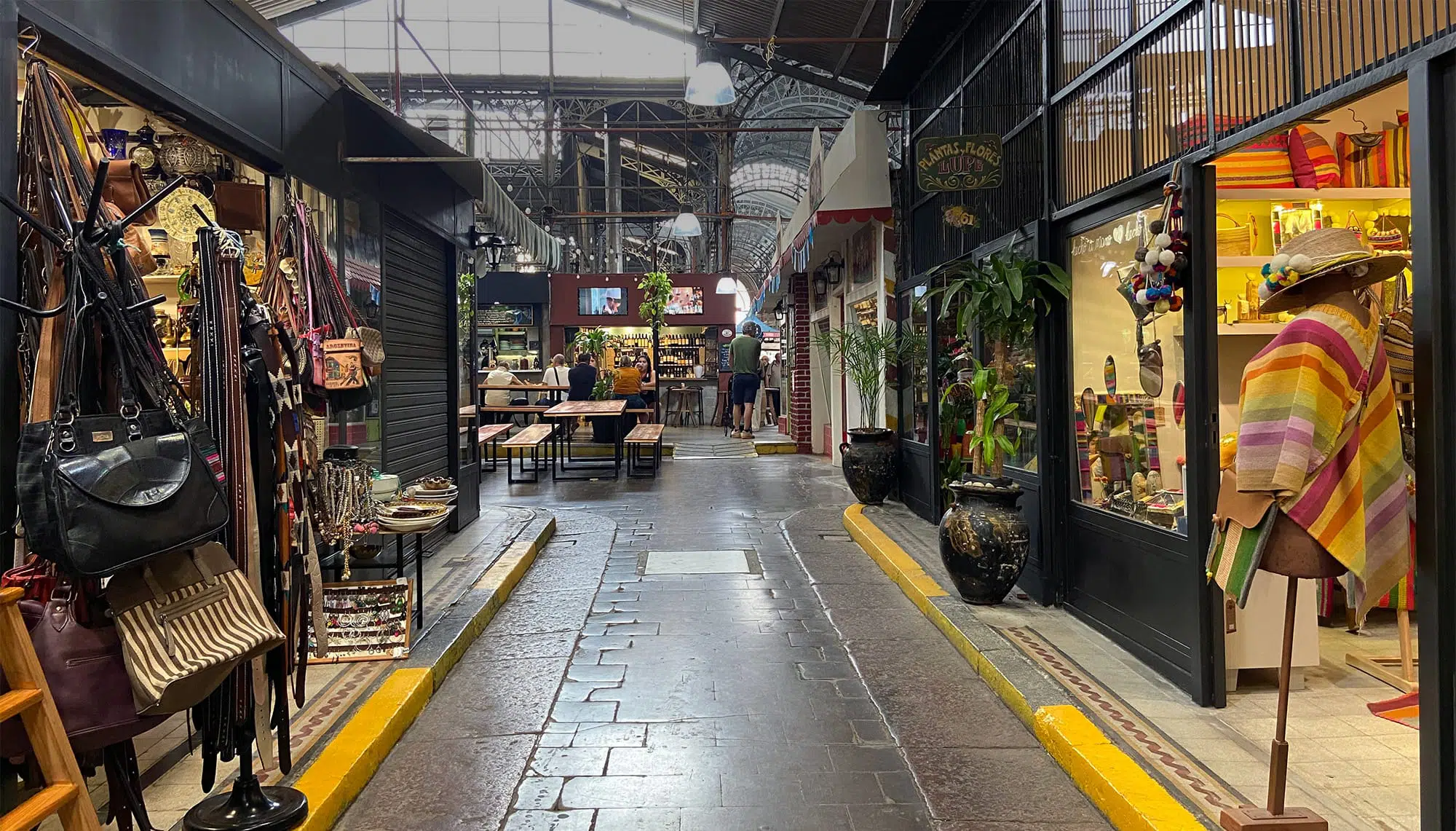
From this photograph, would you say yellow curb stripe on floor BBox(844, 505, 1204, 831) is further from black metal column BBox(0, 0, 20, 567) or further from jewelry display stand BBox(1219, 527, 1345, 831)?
black metal column BBox(0, 0, 20, 567)

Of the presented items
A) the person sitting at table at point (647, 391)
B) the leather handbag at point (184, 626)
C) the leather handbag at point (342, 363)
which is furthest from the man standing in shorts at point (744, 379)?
the leather handbag at point (184, 626)

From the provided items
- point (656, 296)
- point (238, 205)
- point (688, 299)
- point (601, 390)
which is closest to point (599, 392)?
point (601, 390)

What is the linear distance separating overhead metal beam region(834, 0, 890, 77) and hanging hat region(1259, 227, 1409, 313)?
6037 mm

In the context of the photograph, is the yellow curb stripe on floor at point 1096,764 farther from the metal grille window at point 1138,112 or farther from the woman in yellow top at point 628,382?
the woman in yellow top at point 628,382

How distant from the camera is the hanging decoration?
3.64 meters

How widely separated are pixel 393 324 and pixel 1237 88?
16.4ft

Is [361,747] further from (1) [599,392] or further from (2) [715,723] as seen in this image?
(1) [599,392]

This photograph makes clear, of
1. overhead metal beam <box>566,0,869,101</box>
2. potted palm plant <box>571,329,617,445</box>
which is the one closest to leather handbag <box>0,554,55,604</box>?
overhead metal beam <box>566,0,869,101</box>

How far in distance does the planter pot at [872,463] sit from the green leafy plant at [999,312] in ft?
9.57

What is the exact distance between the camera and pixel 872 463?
8.60 meters

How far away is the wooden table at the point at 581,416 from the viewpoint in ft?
37.4

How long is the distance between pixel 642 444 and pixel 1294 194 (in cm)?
916

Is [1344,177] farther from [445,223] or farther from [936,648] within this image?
[445,223]

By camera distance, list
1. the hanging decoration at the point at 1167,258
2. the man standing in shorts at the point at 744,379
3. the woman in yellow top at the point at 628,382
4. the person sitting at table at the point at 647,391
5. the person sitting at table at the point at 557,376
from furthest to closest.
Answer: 1. the man standing in shorts at the point at 744,379
2. the person sitting at table at the point at 647,391
3. the person sitting at table at the point at 557,376
4. the woman in yellow top at the point at 628,382
5. the hanging decoration at the point at 1167,258
